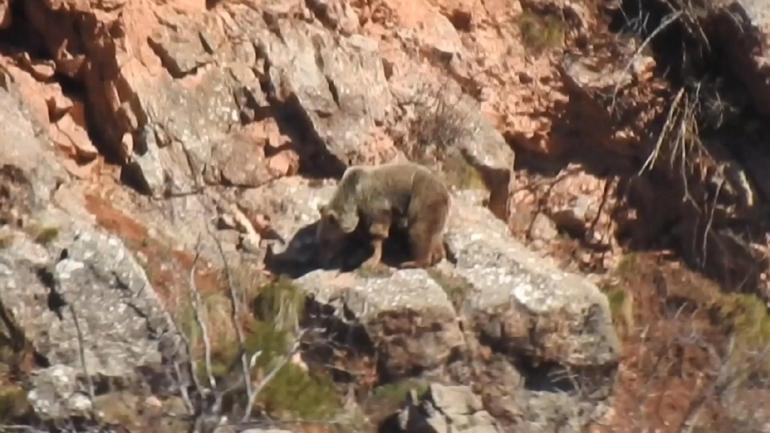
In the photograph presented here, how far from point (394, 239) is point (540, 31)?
2.32 m

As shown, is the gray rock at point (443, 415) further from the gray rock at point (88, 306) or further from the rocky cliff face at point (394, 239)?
the gray rock at point (88, 306)

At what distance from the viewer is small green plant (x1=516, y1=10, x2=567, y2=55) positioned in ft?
37.2

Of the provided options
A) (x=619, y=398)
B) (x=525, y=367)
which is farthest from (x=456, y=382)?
(x=619, y=398)

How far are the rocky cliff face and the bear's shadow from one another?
15 mm

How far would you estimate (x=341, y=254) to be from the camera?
9.60m

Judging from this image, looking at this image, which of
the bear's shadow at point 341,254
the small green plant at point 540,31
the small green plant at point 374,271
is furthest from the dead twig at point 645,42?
the small green plant at point 374,271

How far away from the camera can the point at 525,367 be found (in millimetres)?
9359

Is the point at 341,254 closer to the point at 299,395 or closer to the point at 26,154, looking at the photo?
the point at 299,395

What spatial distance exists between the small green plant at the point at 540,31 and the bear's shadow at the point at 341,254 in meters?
2.22

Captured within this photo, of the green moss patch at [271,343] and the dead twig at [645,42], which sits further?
the dead twig at [645,42]

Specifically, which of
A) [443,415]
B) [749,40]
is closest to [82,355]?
[443,415]

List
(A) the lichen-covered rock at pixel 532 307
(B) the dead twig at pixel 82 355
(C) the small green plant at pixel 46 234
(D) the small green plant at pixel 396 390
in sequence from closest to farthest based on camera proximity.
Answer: (B) the dead twig at pixel 82 355 → (C) the small green plant at pixel 46 234 → (D) the small green plant at pixel 396 390 → (A) the lichen-covered rock at pixel 532 307

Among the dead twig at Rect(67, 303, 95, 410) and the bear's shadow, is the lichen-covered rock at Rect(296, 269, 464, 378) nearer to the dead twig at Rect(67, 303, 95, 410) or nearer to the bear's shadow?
the bear's shadow

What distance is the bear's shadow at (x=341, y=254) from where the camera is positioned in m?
9.55
